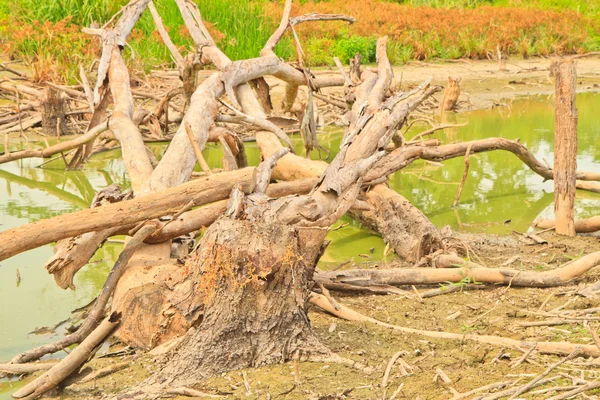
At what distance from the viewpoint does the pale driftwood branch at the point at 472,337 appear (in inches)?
136

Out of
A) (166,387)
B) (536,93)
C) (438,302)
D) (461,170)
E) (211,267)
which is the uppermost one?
(211,267)

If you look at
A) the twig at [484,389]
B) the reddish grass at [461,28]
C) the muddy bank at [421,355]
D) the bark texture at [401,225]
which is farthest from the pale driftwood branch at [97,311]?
the reddish grass at [461,28]

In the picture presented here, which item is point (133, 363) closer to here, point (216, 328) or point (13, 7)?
point (216, 328)

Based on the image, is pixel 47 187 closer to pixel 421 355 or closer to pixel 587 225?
pixel 587 225

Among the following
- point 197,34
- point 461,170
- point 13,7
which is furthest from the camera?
point 13,7

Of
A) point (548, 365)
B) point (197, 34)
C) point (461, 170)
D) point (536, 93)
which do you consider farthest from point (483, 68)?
point (548, 365)

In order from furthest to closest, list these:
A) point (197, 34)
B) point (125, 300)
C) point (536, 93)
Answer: point (536, 93) < point (197, 34) < point (125, 300)

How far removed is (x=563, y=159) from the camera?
6062 millimetres

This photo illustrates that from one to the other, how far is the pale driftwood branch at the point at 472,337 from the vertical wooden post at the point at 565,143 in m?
2.50

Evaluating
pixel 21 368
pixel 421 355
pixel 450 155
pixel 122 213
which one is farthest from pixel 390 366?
pixel 450 155

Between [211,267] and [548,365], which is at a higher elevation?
[211,267]

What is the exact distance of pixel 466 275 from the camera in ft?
15.5

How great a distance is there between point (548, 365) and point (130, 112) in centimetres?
401

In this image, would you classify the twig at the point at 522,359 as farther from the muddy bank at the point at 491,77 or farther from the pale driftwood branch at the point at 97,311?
the muddy bank at the point at 491,77
